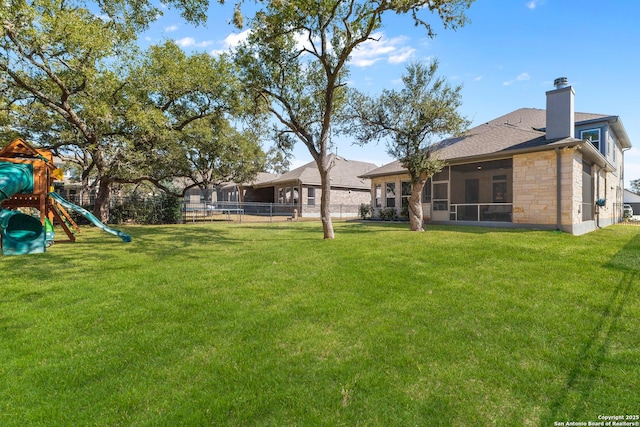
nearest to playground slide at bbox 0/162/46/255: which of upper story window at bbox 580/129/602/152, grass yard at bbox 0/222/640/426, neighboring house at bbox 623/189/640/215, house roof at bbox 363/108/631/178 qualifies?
grass yard at bbox 0/222/640/426

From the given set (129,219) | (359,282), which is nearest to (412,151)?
(359,282)

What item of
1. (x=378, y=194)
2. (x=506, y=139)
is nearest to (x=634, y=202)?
(x=506, y=139)

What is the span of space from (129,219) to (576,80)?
22679 mm

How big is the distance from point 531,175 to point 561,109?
8.48 feet

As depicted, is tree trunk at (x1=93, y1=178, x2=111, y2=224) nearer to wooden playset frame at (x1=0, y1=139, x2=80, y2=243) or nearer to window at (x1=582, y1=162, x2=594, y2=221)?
wooden playset frame at (x1=0, y1=139, x2=80, y2=243)

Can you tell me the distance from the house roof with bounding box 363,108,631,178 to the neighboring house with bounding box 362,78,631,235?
0.03 meters

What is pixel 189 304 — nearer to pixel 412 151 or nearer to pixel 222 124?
pixel 412 151

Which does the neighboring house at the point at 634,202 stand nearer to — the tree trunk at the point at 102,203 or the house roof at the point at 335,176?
the house roof at the point at 335,176

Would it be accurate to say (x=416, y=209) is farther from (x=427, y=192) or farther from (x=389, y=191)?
(x=389, y=191)

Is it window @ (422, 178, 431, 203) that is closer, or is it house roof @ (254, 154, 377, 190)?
window @ (422, 178, 431, 203)

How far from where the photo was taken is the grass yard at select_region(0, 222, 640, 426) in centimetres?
225

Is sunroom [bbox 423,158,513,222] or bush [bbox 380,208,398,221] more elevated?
sunroom [bbox 423,158,513,222]

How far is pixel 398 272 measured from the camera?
5695 mm

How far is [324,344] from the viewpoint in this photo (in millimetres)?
3199
